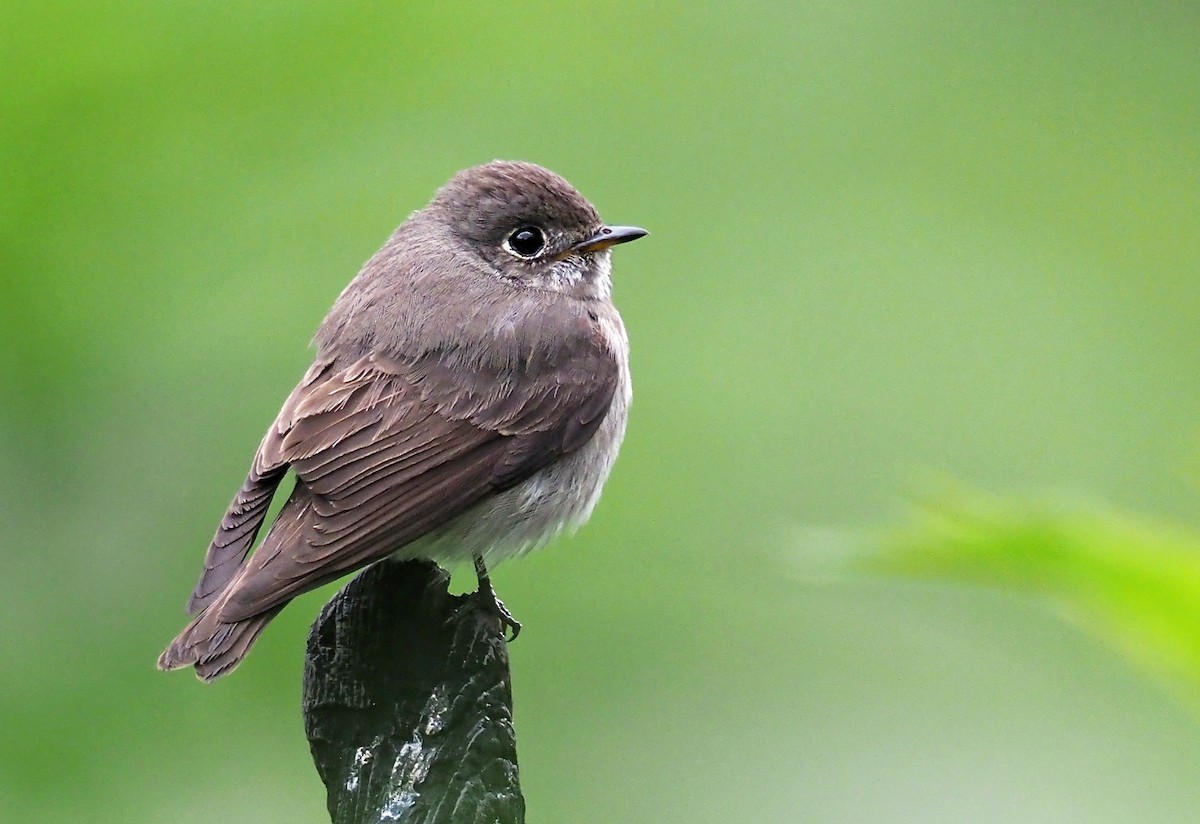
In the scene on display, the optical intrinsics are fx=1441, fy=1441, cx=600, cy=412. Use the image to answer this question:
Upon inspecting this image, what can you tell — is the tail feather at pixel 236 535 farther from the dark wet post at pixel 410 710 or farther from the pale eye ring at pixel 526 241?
the pale eye ring at pixel 526 241

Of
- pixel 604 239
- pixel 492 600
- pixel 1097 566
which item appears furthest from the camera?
pixel 604 239

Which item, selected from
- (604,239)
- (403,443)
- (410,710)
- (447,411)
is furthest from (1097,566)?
(604,239)

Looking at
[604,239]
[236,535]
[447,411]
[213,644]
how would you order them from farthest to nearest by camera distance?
[604,239]
[447,411]
[236,535]
[213,644]

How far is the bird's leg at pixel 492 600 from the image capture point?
3124 millimetres

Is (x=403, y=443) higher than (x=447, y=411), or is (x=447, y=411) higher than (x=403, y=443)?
(x=447, y=411)

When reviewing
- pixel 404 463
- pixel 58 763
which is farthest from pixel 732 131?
pixel 58 763

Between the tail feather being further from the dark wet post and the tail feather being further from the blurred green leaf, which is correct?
the blurred green leaf

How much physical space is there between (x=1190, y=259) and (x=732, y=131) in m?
2.03

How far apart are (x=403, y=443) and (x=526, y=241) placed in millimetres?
1013

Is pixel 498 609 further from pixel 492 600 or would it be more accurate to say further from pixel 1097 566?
pixel 1097 566

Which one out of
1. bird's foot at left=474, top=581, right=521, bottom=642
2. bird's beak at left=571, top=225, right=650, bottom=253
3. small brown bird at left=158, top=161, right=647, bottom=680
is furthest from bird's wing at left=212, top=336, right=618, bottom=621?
bird's beak at left=571, top=225, right=650, bottom=253

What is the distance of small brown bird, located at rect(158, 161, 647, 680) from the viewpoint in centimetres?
291

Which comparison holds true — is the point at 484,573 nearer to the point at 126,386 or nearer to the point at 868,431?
the point at 126,386

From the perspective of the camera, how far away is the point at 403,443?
3295 mm
